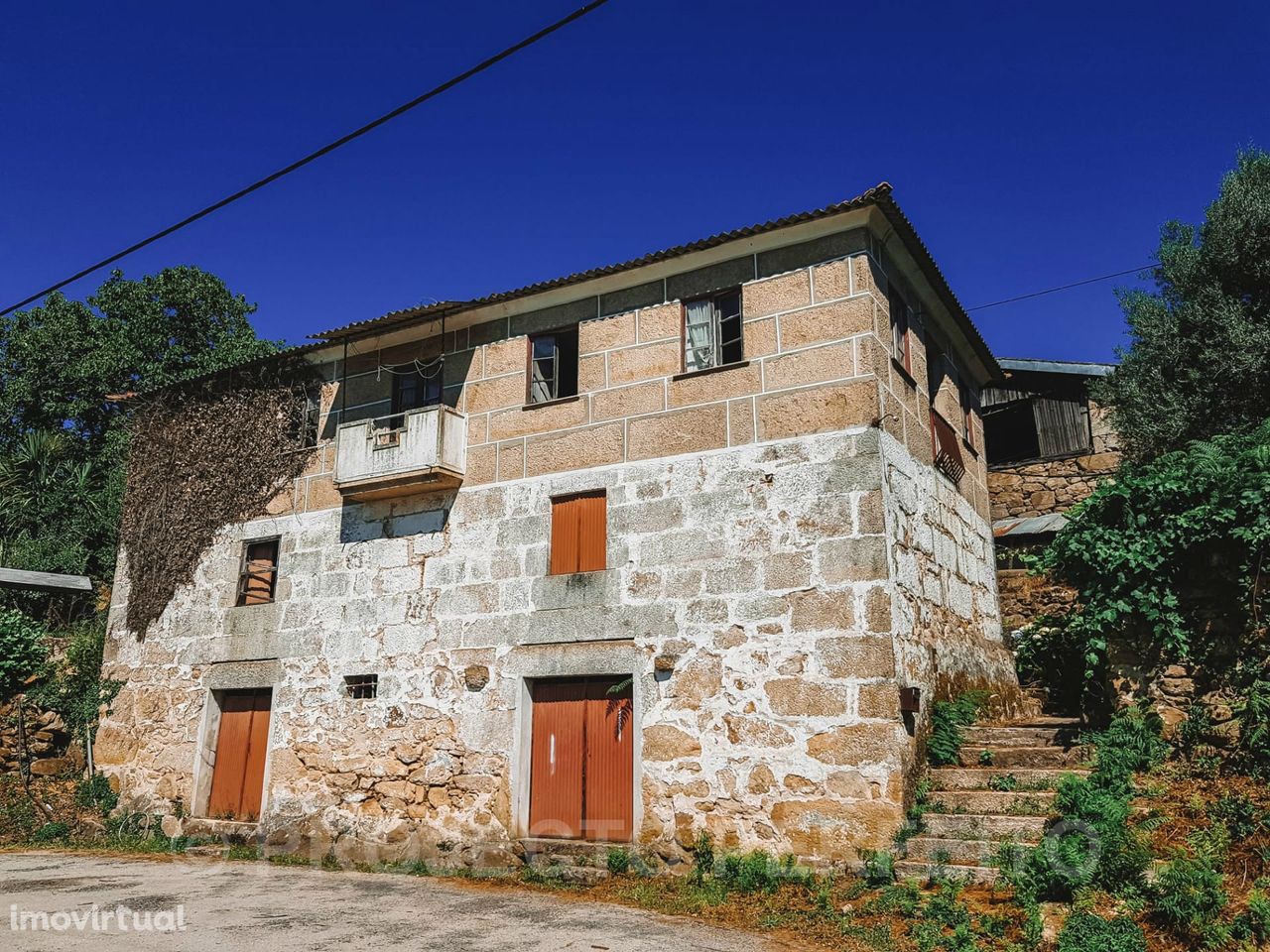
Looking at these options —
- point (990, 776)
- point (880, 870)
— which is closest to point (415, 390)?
point (880, 870)

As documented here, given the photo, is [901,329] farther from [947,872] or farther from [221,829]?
[221,829]

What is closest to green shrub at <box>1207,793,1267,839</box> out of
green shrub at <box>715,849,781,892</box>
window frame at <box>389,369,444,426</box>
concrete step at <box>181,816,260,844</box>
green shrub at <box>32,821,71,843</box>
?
green shrub at <box>715,849,781,892</box>

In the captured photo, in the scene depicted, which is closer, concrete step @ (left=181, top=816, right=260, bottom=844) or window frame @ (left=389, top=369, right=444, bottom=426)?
concrete step @ (left=181, top=816, right=260, bottom=844)

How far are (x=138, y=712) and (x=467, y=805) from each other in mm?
5807

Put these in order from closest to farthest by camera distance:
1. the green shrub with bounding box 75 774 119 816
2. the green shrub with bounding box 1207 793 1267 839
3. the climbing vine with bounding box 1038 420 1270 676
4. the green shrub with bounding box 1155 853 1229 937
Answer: the green shrub with bounding box 1155 853 1229 937 → the green shrub with bounding box 1207 793 1267 839 → the climbing vine with bounding box 1038 420 1270 676 → the green shrub with bounding box 75 774 119 816

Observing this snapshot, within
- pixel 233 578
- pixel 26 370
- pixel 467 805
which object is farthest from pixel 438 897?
pixel 26 370

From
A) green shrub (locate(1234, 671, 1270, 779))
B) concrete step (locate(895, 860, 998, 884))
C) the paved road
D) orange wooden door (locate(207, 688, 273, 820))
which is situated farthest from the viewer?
orange wooden door (locate(207, 688, 273, 820))

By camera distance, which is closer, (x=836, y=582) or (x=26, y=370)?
(x=836, y=582)

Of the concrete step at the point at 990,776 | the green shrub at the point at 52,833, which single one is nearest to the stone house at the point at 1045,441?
the concrete step at the point at 990,776

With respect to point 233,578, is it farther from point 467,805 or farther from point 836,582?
point 836,582

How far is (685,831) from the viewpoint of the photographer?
9820 mm

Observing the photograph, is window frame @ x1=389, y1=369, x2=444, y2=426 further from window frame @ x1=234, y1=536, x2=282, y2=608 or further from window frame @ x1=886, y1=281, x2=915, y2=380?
window frame @ x1=886, y1=281, x2=915, y2=380

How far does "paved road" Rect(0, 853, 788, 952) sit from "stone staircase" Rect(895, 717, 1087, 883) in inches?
75.8

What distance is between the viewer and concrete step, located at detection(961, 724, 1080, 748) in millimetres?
9641
